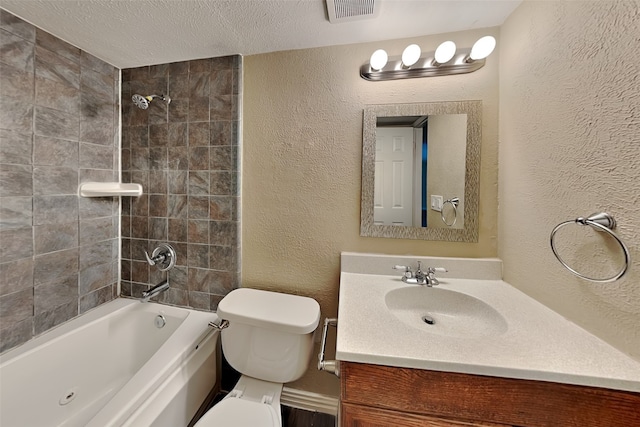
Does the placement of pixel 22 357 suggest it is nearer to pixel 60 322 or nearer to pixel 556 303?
pixel 60 322

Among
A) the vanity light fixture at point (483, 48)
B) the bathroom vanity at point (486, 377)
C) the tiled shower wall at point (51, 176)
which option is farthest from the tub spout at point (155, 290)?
the vanity light fixture at point (483, 48)

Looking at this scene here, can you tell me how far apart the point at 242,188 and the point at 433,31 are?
1.33 meters

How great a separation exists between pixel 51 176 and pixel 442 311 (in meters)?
2.11

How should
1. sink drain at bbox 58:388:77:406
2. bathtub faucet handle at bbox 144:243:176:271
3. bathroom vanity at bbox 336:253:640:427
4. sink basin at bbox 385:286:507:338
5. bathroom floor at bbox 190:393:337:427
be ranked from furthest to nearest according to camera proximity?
bathtub faucet handle at bbox 144:243:176:271, bathroom floor at bbox 190:393:337:427, sink drain at bbox 58:388:77:406, sink basin at bbox 385:286:507:338, bathroom vanity at bbox 336:253:640:427

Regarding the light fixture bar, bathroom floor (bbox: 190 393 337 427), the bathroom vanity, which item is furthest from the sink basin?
the light fixture bar

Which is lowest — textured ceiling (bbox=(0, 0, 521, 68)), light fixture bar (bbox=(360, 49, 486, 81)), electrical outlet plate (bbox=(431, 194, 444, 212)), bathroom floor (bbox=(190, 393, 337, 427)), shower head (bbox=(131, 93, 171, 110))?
bathroom floor (bbox=(190, 393, 337, 427))

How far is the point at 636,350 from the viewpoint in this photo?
601 millimetres

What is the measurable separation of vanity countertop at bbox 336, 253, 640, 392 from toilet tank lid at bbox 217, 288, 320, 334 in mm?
247

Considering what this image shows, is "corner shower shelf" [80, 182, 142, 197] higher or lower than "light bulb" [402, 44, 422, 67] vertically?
lower

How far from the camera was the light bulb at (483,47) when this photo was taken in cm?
101

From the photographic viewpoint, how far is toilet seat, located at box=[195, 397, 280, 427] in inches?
36.5

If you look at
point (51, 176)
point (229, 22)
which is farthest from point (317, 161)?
point (51, 176)

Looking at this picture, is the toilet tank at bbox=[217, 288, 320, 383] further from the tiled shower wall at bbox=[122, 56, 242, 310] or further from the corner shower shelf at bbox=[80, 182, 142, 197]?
the corner shower shelf at bbox=[80, 182, 142, 197]

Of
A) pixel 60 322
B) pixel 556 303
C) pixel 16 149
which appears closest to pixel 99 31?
pixel 16 149
